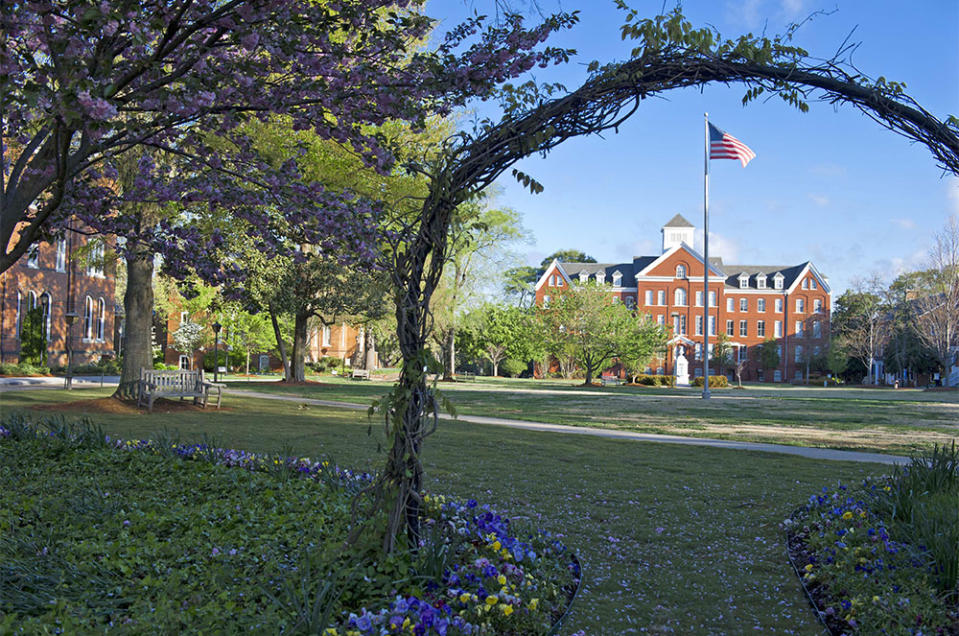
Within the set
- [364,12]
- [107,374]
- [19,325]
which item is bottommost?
[107,374]

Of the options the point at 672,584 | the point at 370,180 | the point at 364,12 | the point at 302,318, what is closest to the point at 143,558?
the point at 672,584

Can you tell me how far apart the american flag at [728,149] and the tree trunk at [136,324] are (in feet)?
59.6

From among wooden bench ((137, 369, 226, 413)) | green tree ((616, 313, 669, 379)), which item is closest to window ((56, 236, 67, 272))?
wooden bench ((137, 369, 226, 413))

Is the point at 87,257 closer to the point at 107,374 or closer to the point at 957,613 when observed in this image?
the point at 107,374

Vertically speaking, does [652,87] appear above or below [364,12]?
below

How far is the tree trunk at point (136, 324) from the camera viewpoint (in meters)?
14.1

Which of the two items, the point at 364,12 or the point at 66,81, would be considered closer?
the point at 66,81

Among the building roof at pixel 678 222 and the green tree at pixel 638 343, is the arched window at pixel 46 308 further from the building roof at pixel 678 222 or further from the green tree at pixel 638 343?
the building roof at pixel 678 222

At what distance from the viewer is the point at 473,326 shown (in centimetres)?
4184

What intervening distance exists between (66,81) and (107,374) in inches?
1189

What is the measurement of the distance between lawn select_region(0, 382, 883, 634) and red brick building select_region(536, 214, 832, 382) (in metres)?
55.3

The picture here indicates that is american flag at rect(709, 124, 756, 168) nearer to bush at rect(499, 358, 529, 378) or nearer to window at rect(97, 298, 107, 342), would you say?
window at rect(97, 298, 107, 342)

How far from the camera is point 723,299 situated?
67.6 m

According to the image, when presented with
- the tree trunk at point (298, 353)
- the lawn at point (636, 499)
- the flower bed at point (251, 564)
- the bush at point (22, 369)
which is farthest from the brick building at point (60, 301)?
the flower bed at point (251, 564)
